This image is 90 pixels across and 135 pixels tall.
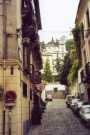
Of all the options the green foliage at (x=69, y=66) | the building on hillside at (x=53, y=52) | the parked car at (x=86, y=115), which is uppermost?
the building on hillside at (x=53, y=52)

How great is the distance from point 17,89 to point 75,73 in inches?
1296

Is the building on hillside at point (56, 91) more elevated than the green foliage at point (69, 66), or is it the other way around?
the green foliage at point (69, 66)

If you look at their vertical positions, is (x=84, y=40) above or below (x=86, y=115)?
above

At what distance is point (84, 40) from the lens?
35969 mm

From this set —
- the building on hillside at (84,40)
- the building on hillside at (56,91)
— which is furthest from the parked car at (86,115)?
the building on hillside at (56,91)

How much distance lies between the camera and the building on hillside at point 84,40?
109 ft

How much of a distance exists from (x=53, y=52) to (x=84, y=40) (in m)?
72.9

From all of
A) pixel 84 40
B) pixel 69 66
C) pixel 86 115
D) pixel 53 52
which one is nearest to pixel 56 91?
pixel 69 66

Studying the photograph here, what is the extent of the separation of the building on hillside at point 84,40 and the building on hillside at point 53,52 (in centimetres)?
5310

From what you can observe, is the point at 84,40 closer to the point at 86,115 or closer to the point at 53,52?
the point at 86,115

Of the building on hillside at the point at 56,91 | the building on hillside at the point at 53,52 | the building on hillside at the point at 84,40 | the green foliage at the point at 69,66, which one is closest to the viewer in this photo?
the building on hillside at the point at 84,40

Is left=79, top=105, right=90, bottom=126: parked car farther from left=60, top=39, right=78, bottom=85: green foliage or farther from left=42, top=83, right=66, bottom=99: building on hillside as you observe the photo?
left=42, top=83, right=66, bottom=99: building on hillside

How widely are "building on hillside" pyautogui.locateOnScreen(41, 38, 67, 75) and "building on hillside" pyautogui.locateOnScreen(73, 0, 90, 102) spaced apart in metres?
53.1

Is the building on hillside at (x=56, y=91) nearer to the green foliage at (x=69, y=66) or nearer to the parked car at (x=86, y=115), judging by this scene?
the green foliage at (x=69, y=66)
